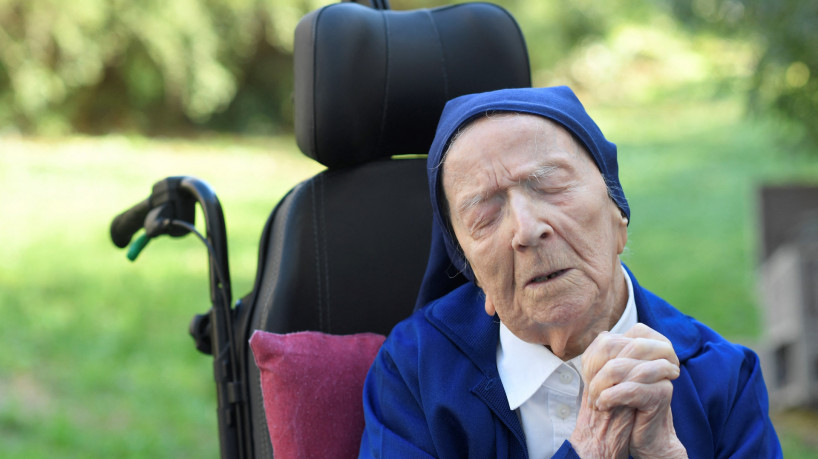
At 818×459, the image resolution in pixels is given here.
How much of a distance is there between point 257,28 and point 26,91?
318cm

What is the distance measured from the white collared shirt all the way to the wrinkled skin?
0.19 feet

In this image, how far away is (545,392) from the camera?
64.7 inches

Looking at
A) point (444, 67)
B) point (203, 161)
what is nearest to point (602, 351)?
point (444, 67)

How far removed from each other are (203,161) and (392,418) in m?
9.00

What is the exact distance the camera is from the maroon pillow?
5.98 feet

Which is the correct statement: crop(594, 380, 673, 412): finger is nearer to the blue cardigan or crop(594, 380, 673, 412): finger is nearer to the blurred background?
the blue cardigan

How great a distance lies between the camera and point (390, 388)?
171 cm

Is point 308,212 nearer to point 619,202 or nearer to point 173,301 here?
point 619,202

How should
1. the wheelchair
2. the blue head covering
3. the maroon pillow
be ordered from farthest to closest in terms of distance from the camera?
1. the wheelchair
2. the maroon pillow
3. the blue head covering

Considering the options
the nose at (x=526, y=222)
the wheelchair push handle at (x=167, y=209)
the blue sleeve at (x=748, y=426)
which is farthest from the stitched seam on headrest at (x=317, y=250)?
the blue sleeve at (x=748, y=426)

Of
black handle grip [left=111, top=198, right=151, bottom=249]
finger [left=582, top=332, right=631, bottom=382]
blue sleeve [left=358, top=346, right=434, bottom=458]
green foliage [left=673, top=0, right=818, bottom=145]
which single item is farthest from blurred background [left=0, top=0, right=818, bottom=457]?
finger [left=582, top=332, right=631, bottom=382]

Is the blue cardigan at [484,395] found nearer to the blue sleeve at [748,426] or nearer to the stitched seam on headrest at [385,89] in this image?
the blue sleeve at [748,426]

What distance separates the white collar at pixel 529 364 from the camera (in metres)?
1.62

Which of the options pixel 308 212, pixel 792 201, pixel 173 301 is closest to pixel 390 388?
Answer: pixel 308 212
